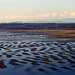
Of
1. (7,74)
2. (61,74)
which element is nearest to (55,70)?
(61,74)

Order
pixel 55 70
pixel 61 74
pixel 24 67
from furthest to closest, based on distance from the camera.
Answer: pixel 24 67 → pixel 55 70 → pixel 61 74

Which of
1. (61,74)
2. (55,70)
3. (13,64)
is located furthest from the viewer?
(13,64)

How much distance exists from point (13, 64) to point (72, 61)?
330cm

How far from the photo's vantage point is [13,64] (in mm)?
9727

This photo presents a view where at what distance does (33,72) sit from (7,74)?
117 cm

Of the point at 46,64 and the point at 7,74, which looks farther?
the point at 46,64

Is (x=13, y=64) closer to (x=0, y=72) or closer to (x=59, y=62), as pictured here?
(x=0, y=72)

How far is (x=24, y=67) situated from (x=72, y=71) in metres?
2.39

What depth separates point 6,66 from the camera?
9.32 metres

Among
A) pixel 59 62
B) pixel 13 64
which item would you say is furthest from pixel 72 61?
pixel 13 64

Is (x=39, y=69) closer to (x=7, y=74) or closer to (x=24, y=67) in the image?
(x=24, y=67)

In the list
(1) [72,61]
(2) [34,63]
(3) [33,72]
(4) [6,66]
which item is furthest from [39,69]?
(1) [72,61]

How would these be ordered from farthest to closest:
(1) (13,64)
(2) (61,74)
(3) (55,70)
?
(1) (13,64) < (3) (55,70) < (2) (61,74)

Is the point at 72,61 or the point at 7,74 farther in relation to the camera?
the point at 72,61
